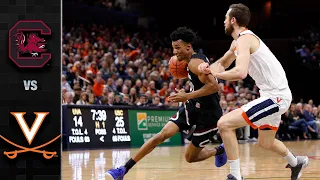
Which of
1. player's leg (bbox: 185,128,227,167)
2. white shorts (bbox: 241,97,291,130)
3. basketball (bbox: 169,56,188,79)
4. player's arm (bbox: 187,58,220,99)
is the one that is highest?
basketball (bbox: 169,56,188,79)

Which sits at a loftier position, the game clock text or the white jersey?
the white jersey

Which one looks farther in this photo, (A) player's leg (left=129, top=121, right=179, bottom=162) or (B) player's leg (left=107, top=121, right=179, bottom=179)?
(A) player's leg (left=129, top=121, right=179, bottom=162)

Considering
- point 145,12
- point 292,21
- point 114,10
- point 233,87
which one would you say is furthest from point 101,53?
point 292,21

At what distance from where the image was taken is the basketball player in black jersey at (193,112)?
310 inches

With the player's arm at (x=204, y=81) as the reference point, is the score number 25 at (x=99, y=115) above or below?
below

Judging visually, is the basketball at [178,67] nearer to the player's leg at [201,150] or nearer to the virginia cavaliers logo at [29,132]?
the player's leg at [201,150]

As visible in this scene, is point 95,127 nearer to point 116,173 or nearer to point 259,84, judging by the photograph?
point 116,173

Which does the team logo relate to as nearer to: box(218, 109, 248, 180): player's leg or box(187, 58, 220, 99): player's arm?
box(218, 109, 248, 180): player's leg

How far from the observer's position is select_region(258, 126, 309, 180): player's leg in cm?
770

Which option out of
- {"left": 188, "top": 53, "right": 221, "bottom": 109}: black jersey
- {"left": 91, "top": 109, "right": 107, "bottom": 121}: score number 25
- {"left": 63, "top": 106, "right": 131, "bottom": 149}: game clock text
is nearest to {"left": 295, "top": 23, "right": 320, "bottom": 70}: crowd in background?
{"left": 63, "top": 106, "right": 131, "bottom": 149}: game clock text

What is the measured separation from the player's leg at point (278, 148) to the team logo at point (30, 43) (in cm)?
359

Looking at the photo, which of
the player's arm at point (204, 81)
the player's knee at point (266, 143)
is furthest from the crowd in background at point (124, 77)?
the player's knee at point (266, 143)

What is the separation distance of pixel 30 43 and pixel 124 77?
17342mm

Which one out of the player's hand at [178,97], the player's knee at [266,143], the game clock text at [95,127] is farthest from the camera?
the game clock text at [95,127]
